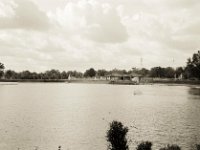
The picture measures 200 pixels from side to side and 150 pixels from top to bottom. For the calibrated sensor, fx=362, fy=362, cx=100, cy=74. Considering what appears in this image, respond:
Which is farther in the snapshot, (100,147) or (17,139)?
(17,139)

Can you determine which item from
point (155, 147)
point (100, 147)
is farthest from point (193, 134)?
point (100, 147)

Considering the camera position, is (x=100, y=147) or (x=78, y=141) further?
(x=78, y=141)

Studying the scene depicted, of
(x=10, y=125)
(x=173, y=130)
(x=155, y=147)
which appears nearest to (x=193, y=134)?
(x=173, y=130)

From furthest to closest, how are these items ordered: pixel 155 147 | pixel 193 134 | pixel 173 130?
pixel 173 130 < pixel 193 134 < pixel 155 147

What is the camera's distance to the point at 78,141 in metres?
51.4

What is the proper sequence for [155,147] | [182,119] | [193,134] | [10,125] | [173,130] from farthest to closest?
[182,119] < [10,125] < [173,130] < [193,134] < [155,147]

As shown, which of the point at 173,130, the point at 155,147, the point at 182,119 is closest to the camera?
the point at 155,147

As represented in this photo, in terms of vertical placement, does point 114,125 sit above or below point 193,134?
above

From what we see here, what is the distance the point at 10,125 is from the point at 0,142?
17.1m

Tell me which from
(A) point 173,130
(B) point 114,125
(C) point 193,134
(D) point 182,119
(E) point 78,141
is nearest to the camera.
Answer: (B) point 114,125

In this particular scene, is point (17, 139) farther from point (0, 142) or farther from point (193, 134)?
point (193, 134)

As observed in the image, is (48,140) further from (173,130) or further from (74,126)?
(173,130)

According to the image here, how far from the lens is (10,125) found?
217 feet

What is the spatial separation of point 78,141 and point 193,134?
1850 centimetres
